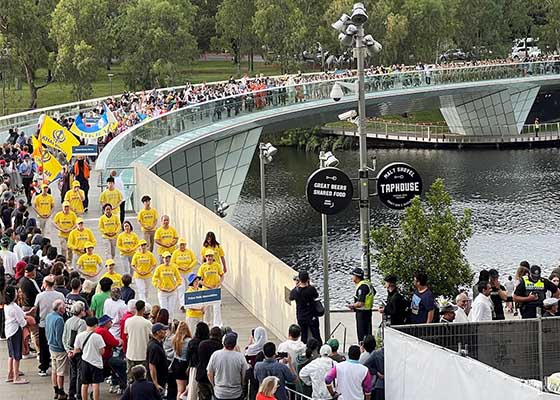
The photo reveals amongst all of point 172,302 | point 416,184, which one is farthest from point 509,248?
point 172,302

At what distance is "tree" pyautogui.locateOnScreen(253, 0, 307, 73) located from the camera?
9044 centimetres

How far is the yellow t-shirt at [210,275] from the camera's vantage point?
65.2 feet

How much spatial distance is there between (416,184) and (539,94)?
245ft

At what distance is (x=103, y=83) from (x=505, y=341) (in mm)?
83016

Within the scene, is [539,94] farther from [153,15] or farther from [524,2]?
[153,15]

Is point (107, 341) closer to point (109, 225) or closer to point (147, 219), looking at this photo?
point (109, 225)

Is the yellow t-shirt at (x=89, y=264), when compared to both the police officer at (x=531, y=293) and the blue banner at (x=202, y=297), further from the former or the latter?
the police officer at (x=531, y=293)

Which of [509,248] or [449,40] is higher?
[449,40]

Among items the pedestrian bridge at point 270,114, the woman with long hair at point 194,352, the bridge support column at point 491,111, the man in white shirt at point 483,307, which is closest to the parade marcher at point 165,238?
the man in white shirt at point 483,307

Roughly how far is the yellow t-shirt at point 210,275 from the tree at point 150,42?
67.5 meters

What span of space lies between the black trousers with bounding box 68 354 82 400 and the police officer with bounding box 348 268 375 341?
4371 mm

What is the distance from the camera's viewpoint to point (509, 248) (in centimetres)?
5088

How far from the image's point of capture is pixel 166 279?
67.4 feet

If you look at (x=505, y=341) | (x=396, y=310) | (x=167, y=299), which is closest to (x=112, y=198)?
(x=167, y=299)
